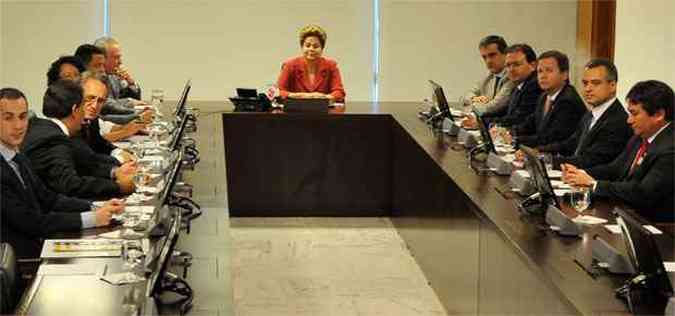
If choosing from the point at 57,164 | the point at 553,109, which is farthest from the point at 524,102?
the point at 57,164

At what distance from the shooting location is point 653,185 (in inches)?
182

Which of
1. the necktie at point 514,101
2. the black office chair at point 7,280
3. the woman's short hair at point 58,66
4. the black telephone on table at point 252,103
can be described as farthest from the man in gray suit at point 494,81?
the black office chair at point 7,280

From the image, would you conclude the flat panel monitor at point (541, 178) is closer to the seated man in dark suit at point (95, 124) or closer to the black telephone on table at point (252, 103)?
the seated man in dark suit at point (95, 124)

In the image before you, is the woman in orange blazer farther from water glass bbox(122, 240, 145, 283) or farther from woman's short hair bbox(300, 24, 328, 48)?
water glass bbox(122, 240, 145, 283)

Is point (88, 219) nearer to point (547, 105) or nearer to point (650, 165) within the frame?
point (650, 165)

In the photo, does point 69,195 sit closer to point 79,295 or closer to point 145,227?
point 145,227

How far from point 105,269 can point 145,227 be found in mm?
579

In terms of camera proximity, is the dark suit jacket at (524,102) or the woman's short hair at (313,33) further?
the woman's short hair at (313,33)

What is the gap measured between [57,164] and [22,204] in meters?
0.69

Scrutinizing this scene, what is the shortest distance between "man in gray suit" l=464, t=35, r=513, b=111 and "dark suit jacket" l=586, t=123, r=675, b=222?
123 inches

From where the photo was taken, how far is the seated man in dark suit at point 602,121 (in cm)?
570

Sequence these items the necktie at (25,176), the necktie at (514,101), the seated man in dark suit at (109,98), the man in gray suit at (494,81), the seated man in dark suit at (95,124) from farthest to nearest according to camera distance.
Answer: the man in gray suit at (494,81)
the necktie at (514,101)
the seated man in dark suit at (109,98)
the seated man in dark suit at (95,124)
the necktie at (25,176)

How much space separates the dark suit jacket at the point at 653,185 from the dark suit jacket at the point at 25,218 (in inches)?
82.1

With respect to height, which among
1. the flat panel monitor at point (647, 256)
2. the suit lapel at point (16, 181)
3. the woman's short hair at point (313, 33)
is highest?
the woman's short hair at point (313, 33)
